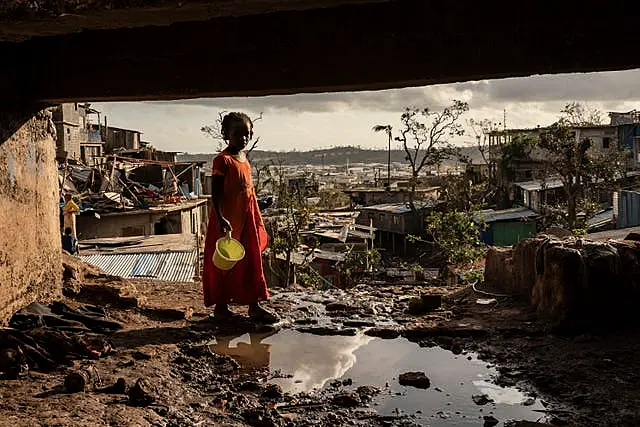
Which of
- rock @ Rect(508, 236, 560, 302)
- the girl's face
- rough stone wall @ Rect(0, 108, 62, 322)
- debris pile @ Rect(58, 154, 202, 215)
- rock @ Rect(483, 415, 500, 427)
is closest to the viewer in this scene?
rock @ Rect(483, 415, 500, 427)

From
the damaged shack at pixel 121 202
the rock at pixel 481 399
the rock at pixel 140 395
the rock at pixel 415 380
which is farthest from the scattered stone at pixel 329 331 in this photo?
the damaged shack at pixel 121 202

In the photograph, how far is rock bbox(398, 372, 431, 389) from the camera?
3723mm

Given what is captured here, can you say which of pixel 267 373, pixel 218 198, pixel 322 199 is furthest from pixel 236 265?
pixel 322 199

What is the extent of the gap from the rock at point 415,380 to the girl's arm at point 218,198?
1.97m

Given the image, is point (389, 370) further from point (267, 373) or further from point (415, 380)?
point (267, 373)

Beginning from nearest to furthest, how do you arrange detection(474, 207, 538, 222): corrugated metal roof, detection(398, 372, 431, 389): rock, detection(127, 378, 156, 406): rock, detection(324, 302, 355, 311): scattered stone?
detection(127, 378, 156, 406): rock, detection(398, 372, 431, 389): rock, detection(324, 302, 355, 311): scattered stone, detection(474, 207, 538, 222): corrugated metal roof

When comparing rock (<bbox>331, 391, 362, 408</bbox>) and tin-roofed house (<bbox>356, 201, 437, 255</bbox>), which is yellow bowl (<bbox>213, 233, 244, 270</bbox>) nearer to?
rock (<bbox>331, 391, 362, 408</bbox>)

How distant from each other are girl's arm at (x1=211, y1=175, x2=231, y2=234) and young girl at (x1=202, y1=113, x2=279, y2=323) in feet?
0.05

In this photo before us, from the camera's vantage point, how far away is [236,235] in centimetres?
532

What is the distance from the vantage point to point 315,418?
3244 mm

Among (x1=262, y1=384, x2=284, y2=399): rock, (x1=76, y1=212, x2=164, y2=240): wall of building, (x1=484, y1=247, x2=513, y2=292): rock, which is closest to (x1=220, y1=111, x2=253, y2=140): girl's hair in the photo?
(x1=262, y1=384, x2=284, y2=399): rock

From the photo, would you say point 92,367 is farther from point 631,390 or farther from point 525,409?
point 631,390

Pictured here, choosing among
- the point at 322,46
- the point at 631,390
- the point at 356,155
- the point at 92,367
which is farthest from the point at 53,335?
the point at 356,155

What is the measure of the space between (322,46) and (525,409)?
2.44 meters
